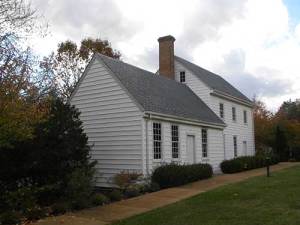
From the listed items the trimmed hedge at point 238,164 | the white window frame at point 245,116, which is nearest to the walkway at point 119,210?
the trimmed hedge at point 238,164

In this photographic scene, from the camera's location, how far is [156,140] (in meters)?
21.0

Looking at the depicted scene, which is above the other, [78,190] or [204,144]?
[204,144]

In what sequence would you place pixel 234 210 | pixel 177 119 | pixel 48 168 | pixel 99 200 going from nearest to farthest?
1. pixel 234 210
2. pixel 99 200
3. pixel 48 168
4. pixel 177 119

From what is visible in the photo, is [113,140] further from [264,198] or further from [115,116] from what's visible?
[264,198]

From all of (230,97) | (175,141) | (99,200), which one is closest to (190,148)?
(175,141)

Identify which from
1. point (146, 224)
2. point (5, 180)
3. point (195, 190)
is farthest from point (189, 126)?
point (146, 224)

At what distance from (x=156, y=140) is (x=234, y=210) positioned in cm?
980

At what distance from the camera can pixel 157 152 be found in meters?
21.1

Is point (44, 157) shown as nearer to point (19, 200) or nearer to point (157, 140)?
point (19, 200)

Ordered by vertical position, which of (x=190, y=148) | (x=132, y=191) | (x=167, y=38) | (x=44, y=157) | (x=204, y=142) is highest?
(x=167, y=38)

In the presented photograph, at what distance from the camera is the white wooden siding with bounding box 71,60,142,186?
20.4 meters

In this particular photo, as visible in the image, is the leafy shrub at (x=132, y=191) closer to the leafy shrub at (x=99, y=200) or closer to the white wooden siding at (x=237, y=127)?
the leafy shrub at (x=99, y=200)

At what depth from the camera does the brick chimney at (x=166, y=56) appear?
1241 inches

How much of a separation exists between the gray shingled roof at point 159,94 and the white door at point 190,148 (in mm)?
1117
